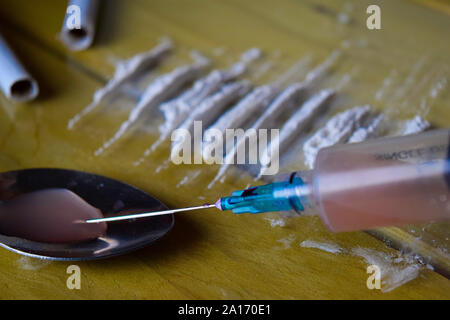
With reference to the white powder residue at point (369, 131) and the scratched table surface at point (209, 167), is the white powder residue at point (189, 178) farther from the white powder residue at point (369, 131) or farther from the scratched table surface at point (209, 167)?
the white powder residue at point (369, 131)

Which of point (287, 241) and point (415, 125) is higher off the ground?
point (415, 125)

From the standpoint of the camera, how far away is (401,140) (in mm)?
460

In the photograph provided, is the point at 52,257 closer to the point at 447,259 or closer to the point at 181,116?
the point at 181,116

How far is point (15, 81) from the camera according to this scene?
0.67 meters

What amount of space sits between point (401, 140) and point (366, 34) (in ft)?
1.23

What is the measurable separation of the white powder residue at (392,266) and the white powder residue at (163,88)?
304 mm

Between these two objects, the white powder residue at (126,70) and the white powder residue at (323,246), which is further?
the white powder residue at (126,70)

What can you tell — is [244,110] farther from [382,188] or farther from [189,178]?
[382,188]

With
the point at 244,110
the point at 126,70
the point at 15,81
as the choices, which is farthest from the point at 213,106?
the point at 15,81

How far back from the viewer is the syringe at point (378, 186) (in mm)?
419

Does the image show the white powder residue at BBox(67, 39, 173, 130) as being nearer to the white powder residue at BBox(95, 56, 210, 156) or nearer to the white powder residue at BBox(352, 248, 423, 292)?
the white powder residue at BBox(95, 56, 210, 156)

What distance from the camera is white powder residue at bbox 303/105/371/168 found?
602 millimetres

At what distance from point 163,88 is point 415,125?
31 cm

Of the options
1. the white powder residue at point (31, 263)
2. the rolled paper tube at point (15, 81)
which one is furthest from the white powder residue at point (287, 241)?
the rolled paper tube at point (15, 81)
